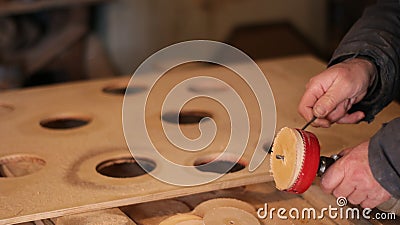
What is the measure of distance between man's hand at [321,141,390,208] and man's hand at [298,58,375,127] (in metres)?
0.18

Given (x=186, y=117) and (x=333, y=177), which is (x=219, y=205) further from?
(x=186, y=117)

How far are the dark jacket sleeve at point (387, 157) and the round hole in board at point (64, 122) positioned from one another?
3.01 ft

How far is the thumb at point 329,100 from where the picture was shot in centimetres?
148

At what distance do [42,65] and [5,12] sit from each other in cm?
37

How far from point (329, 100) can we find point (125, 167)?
0.58m

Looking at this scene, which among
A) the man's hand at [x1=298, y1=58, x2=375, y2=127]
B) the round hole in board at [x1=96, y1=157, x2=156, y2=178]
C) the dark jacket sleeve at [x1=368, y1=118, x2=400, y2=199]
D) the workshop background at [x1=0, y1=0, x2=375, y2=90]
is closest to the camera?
the dark jacket sleeve at [x1=368, y1=118, x2=400, y2=199]

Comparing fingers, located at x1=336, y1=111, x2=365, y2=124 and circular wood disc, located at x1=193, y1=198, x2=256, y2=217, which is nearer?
circular wood disc, located at x1=193, y1=198, x2=256, y2=217

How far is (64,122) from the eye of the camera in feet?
6.58

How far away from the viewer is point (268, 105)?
1.92 meters

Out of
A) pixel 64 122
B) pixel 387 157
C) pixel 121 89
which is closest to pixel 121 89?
pixel 121 89

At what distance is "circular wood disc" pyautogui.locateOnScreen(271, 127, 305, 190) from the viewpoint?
129 cm

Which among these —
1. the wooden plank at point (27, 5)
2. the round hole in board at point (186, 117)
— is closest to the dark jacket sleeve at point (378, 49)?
the round hole in board at point (186, 117)

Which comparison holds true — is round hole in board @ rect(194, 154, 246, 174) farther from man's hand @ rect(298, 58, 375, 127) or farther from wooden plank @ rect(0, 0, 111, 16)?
wooden plank @ rect(0, 0, 111, 16)

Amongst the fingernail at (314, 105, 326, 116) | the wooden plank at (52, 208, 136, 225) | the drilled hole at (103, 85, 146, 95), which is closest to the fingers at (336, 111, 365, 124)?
the fingernail at (314, 105, 326, 116)
